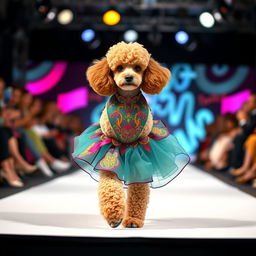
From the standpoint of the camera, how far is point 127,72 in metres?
2.58

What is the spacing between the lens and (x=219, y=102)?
455 inches

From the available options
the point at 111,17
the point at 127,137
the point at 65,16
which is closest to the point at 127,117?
the point at 127,137

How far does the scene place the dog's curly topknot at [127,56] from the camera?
8.55ft

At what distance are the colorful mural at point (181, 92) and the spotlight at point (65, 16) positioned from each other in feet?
8.26

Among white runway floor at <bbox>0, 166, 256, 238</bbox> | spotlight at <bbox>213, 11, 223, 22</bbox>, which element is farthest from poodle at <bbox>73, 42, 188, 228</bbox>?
spotlight at <bbox>213, 11, 223, 22</bbox>

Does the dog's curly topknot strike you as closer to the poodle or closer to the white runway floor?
the poodle

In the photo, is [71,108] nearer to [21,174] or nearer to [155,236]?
[21,174]

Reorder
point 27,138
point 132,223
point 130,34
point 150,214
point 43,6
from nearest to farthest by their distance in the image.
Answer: point 132,223, point 150,214, point 27,138, point 43,6, point 130,34

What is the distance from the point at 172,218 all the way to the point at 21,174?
9.64 ft

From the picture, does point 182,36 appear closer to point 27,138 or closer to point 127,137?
point 27,138

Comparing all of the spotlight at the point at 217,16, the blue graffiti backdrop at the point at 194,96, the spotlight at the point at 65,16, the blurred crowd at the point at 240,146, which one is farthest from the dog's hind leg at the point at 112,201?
the blue graffiti backdrop at the point at 194,96

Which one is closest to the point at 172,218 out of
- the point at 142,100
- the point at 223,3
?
the point at 142,100

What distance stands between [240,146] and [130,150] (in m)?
3.47

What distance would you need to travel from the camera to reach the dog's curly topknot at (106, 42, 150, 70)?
2605 millimetres
